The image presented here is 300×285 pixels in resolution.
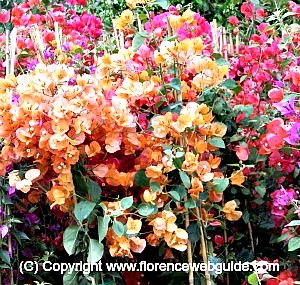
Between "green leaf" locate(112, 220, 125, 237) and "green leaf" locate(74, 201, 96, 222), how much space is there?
0.20 feet

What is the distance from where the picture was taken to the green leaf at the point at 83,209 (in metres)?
1.26

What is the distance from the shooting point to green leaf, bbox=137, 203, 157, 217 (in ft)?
4.26

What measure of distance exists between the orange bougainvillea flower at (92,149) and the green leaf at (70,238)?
0.53 ft

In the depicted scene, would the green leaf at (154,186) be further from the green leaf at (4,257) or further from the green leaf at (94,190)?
the green leaf at (4,257)

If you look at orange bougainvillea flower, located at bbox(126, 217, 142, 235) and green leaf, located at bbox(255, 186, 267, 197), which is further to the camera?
green leaf, located at bbox(255, 186, 267, 197)

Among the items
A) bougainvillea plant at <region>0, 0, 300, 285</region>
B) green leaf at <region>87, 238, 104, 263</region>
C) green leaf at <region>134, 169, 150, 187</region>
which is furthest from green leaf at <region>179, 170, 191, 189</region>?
green leaf at <region>87, 238, 104, 263</region>

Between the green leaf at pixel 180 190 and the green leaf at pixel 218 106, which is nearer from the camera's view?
the green leaf at pixel 180 190

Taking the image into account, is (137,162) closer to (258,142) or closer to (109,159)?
(109,159)

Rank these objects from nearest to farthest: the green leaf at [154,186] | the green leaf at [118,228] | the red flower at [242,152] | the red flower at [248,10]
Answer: the green leaf at [118,228] → the green leaf at [154,186] → the red flower at [242,152] → the red flower at [248,10]

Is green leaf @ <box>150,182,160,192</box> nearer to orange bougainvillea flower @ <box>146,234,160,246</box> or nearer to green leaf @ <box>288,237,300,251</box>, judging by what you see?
orange bougainvillea flower @ <box>146,234,160,246</box>

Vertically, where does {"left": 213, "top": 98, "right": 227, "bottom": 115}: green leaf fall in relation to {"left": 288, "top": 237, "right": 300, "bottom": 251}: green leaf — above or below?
above

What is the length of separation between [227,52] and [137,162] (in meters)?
0.83

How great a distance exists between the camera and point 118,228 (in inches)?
48.8

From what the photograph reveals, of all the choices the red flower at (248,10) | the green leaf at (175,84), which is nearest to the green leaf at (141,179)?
the green leaf at (175,84)
